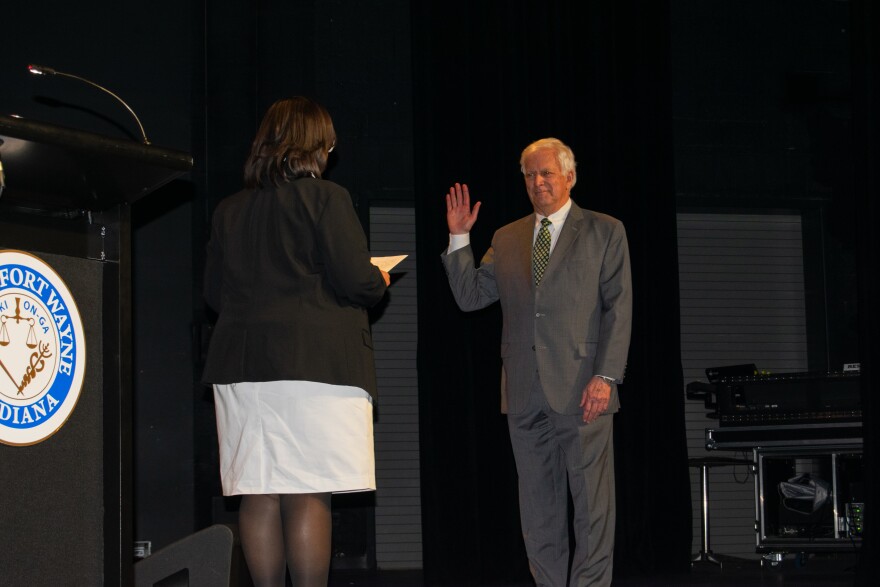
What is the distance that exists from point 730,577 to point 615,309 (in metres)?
2.30

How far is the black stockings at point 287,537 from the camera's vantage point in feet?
7.82

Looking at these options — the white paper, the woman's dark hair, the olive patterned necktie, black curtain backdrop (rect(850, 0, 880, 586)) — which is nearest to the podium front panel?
the woman's dark hair

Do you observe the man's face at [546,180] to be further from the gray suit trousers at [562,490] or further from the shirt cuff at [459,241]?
the gray suit trousers at [562,490]

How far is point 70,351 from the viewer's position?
1742mm

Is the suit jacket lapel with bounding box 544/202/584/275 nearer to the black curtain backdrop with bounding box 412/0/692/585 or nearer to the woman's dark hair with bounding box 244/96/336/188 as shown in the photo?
the woman's dark hair with bounding box 244/96/336/188

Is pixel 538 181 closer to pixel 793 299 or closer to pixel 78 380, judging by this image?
pixel 78 380

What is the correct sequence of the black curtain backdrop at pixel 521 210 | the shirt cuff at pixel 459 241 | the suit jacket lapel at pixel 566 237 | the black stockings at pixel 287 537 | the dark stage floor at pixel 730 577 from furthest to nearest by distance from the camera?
the black curtain backdrop at pixel 521 210 < the dark stage floor at pixel 730 577 < the shirt cuff at pixel 459 241 < the suit jacket lapel at pixel 566 237 < the black stockings at pixel 287 537

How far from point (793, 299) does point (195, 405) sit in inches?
148

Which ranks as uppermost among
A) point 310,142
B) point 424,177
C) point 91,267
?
point 424,177

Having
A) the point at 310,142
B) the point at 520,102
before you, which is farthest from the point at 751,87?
the point at 310,142

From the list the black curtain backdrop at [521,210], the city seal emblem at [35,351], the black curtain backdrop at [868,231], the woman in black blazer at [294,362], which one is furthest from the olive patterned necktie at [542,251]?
the city seal emblem at [35,351]

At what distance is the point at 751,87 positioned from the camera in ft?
20.8

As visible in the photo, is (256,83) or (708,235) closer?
(256,83)

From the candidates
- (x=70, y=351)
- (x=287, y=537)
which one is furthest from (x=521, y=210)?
(x=70, y=351)
